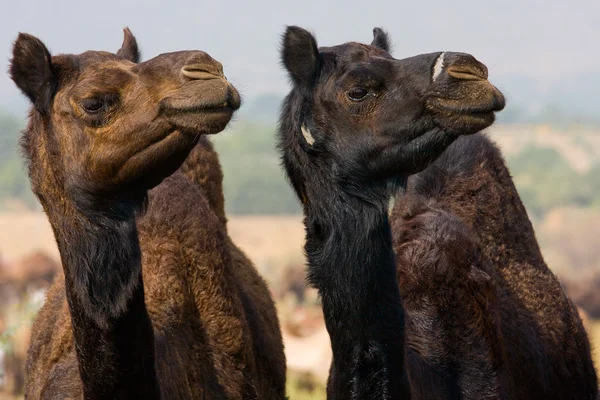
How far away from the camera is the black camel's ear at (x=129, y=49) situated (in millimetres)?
5148

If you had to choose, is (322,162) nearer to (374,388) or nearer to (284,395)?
(374,388)

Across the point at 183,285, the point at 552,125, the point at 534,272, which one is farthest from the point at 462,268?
the point at 552,125

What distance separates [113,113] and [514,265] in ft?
9.33

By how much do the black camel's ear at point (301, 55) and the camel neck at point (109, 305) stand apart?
3.53 ft

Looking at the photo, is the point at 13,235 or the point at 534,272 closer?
the point at 534,272

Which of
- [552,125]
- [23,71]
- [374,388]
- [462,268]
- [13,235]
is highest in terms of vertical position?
[552,125]

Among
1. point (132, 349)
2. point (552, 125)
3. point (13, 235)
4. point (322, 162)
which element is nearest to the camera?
point (132, 349)

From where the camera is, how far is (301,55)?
4961 millimetres

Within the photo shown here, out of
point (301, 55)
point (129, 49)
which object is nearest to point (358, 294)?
point (301, 55)

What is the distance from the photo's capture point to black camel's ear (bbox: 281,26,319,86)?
4.94 meters

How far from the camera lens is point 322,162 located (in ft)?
15.7

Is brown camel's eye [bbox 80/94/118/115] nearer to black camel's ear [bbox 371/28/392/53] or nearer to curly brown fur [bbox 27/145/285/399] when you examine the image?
curly brown fur [bbox 27/145/285/399]

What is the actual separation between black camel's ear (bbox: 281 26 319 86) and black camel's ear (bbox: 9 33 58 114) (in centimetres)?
111

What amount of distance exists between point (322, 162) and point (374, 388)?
1050 mm
